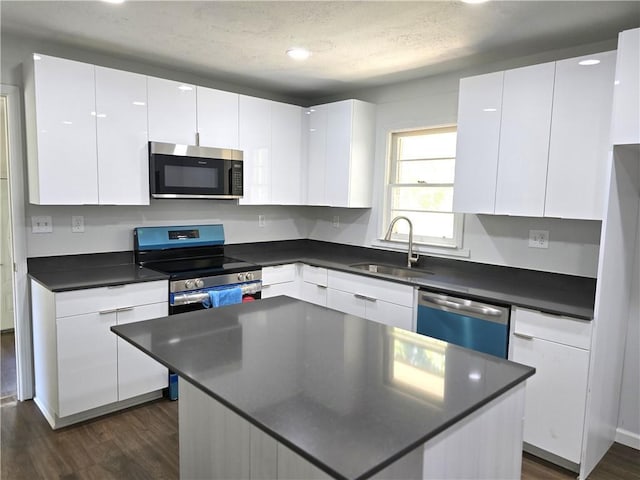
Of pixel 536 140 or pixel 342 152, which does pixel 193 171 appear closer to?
pixel 342 152

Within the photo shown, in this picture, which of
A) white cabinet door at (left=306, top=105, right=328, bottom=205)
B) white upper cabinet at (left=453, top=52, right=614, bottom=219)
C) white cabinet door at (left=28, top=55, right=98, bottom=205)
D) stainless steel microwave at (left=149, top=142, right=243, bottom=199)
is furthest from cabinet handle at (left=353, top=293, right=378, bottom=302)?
white cabinet door at (left=28, top=55, right=98, bottom=205)

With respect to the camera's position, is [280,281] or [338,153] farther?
[338,153]

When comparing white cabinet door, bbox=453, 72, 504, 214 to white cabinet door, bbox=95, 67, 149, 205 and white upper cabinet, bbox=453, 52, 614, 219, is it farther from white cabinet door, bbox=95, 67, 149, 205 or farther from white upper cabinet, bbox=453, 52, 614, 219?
white cabinet door, bbox=95, 67, 149, 205

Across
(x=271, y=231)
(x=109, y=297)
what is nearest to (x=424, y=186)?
(x=271, y=231)

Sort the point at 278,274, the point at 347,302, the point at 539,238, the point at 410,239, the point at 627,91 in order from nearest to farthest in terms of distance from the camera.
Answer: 1. the point at 627,91
2. the point at 539,238
3. the point at 347,302
4. the point at 410,239
5. the point at 278,274

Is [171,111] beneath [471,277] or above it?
above

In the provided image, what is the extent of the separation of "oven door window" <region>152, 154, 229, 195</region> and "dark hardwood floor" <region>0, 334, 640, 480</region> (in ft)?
5.13

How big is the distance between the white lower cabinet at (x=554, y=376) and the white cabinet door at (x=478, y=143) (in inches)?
31.4

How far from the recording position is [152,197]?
10.5ft

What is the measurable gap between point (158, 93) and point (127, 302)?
1.48 meters

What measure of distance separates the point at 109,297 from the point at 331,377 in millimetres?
1919

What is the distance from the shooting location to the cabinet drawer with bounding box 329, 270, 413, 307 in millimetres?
3039

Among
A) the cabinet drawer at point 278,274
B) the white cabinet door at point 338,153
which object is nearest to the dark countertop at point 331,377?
the cabinet drawer at point 278,274

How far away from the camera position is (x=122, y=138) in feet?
9.89
